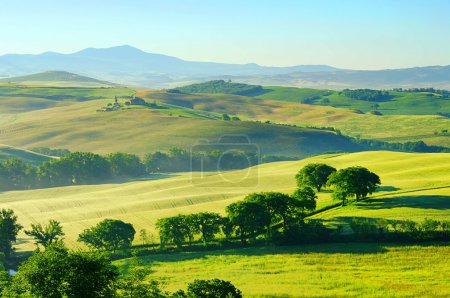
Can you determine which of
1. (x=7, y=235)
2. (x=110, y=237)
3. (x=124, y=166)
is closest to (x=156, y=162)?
(x=124, y=166)

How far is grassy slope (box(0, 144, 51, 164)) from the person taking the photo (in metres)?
173

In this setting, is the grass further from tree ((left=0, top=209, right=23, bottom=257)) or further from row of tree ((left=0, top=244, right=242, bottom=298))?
tree ((left=0, top=209, right=23, bottom=257))

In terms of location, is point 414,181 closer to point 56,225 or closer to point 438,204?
point 438,204

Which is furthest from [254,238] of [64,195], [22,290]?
[64,195]

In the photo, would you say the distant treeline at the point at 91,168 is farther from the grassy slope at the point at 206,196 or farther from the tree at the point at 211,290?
the tree at the point at 211,290

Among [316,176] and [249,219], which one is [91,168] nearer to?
[316,176]

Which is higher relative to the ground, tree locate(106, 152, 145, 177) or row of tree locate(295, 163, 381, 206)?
row of tree locate(295, 163, 381, 206)

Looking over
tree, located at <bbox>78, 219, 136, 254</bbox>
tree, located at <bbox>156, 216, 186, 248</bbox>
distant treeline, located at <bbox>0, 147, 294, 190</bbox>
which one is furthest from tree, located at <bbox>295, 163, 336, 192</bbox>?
distant treeline, located at <bbox>0, 147, 294, 190</bbox>

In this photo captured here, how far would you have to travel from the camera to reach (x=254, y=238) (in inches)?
2736

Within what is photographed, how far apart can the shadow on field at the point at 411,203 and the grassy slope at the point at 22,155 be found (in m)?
123

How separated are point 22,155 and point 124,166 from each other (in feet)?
140

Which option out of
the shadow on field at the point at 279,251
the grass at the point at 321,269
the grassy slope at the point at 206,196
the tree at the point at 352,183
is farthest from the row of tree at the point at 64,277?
the tree at the point at 352,183

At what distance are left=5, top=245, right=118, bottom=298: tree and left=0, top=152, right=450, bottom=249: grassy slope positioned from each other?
40.1 metres

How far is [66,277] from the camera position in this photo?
3584cm
